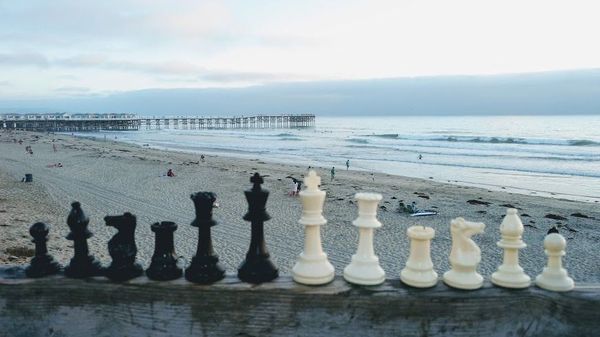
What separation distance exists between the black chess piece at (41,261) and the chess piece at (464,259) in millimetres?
1682

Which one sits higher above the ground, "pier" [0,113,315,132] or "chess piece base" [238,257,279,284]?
"pier" [0,113,315,132]

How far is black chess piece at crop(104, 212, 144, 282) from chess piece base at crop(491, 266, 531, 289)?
1505mm

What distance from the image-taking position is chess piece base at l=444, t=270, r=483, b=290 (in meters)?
1.84

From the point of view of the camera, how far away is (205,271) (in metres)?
1.92

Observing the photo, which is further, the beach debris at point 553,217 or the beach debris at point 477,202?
the beach debris at point 477,202

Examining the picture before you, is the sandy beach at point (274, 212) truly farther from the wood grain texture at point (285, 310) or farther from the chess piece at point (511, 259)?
the wood grain texture at point (285, 310)

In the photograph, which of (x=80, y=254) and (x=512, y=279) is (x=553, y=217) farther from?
(x=80, y=254)

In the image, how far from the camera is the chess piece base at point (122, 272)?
76.1 inches

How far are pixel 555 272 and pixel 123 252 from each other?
71.4 inches

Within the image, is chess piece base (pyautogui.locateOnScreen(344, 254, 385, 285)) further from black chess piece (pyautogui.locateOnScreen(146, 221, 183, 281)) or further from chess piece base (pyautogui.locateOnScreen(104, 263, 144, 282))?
chess piece base (pyautogui.locateOnScreen(104, 263, 144, 282))

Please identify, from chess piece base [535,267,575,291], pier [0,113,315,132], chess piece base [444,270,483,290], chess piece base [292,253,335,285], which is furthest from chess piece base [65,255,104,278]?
pier [0,113,315,132]

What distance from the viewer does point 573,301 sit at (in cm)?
180

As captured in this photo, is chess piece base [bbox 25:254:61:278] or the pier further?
the pier

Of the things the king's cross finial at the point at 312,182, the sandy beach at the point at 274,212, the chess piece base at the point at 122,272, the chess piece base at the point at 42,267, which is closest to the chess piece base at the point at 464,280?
the king's cross finial at the point at 312,182
